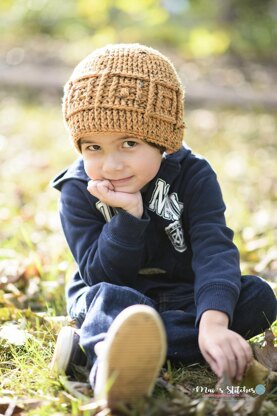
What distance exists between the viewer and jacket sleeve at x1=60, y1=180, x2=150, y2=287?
2.08 meters

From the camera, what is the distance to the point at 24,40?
8836 millimetres

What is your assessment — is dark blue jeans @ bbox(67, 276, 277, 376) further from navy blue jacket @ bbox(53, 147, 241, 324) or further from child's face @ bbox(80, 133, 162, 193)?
child's face @ bbox(80, 133, 162, 193)

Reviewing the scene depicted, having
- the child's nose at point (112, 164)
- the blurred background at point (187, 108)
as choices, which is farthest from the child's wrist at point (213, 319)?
the blurred background at point (187, 108)

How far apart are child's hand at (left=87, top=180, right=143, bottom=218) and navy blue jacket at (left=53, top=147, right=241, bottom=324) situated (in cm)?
4

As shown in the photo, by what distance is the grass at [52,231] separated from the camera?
190cm

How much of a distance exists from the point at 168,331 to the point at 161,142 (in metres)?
0.62

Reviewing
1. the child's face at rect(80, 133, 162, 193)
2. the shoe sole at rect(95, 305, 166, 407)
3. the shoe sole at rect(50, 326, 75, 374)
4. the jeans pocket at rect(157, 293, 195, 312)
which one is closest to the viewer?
the shoe sole at rect(95, 305, 166, 407)

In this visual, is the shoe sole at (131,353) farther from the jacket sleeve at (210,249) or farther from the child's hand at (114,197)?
the child's hand at (114,197)

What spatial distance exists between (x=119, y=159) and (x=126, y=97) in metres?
0.20

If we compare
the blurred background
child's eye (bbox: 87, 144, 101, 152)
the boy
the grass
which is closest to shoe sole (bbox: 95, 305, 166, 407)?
the grass

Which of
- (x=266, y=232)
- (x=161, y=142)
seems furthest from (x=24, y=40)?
(x=161, y=142)

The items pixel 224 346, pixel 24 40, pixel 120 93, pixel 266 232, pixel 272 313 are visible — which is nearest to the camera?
pixel 224 346

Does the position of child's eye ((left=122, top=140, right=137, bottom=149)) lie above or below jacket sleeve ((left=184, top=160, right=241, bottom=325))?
above

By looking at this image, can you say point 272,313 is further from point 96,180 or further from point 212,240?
point 96,180
